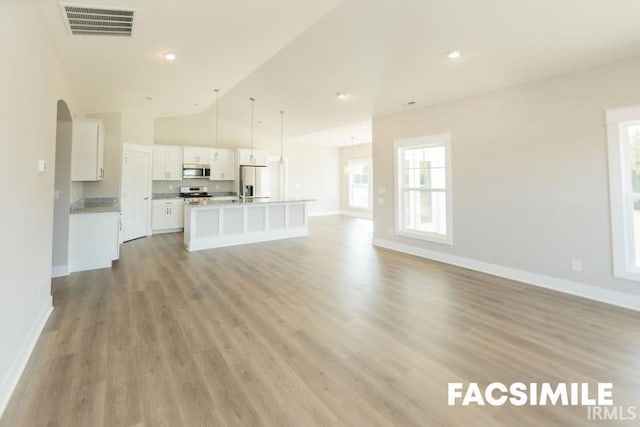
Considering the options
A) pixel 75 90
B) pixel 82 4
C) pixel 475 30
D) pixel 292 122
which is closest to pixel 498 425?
pixel 475 30

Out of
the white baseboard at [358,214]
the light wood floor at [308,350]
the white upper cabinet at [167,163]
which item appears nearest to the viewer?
the light wood floor at [308,350]

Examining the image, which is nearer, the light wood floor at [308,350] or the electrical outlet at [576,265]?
the light wood floor at [308,350]

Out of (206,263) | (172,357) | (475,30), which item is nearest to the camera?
(172,357)

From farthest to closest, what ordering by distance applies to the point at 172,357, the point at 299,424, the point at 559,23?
the point at 559,23, the point at 172,357, the point at 299,424

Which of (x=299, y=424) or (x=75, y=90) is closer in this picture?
(x=299, y=424)

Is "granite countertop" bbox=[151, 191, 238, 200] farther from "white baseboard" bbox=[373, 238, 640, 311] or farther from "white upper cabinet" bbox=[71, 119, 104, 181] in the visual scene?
"white baseboard" bbox=[373, 238, 640, 311]

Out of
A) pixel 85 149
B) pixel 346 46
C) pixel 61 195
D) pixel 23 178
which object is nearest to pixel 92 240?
pixel 61 195

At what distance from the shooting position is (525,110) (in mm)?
3701

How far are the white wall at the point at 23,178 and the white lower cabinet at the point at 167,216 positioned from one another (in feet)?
14.5

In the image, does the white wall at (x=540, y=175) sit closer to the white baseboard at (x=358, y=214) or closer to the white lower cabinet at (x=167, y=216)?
the white baseboard at (x=358, y=214)

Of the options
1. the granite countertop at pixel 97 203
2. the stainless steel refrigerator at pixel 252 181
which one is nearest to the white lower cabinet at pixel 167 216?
the granite countertop at pixel 97 203

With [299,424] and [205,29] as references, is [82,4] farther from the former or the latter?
[299,424]

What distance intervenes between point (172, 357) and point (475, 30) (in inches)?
149

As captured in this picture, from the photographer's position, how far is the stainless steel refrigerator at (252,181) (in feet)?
26.9
